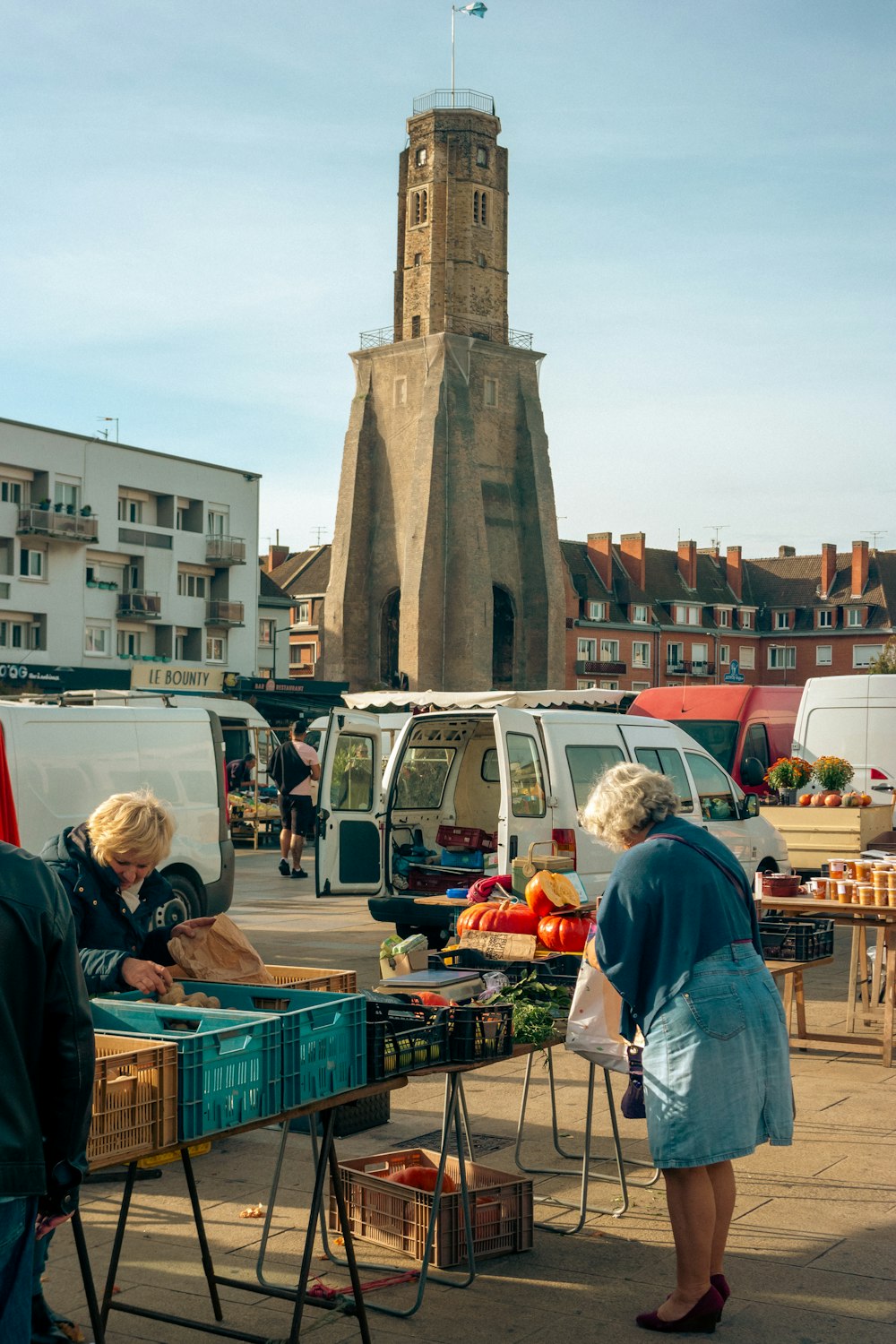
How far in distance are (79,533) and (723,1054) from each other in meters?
48.8

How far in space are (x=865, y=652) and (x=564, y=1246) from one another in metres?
91.5

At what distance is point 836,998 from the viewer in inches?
471

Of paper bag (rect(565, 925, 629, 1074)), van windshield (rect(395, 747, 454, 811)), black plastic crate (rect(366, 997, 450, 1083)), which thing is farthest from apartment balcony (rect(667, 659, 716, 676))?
black plastic crate (rect(366, 997, 450, 1083))

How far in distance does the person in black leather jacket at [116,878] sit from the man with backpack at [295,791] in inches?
583

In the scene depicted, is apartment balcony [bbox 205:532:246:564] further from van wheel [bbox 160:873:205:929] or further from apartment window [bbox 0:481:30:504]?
van wheel [bbox 160:873:205:929]

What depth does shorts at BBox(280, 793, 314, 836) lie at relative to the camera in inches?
834

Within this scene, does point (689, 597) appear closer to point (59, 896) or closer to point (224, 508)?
point (224, 508)

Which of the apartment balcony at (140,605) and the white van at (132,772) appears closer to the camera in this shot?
the white van at (132,772)

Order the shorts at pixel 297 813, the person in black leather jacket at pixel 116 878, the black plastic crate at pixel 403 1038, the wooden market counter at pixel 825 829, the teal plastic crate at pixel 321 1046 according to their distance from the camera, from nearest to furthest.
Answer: the teal plastic crate at pixel 321 1046
the black plastic crate at pixel 403 1038
the person in black leather jacket at pixel 116 878
the wooden market counter at pixel 825 829
the shorts at pixel 297 813

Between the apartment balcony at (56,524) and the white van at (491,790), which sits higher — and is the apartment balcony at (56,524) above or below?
above

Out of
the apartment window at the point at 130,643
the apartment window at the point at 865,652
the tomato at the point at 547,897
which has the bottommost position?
the tomato at the point at 547,897

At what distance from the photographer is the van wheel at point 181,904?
13.4m

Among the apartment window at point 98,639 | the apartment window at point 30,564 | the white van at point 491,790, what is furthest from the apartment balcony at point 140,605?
the white van at point 491,790

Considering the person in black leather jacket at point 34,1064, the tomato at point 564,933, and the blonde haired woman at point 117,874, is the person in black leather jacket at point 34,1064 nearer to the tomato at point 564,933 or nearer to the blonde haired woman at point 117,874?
the blonde haired woman at point 117,874
